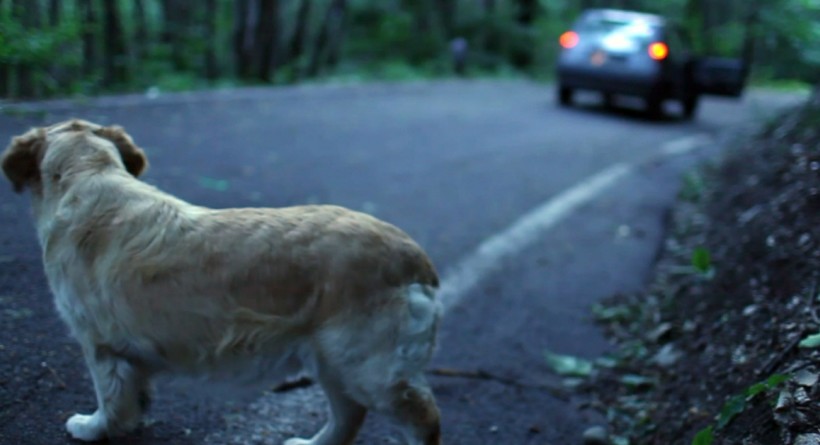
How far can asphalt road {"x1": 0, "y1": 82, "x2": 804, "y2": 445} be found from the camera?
13.2ft

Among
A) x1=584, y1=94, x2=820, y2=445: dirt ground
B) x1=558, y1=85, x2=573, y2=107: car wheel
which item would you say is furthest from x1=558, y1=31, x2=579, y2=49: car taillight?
x1=584, y1=94, x2=820, y2=445: dirt ground

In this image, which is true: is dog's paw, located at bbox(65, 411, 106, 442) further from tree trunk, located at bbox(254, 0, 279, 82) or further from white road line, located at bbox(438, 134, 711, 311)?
tree trunk, located at bbox(254, 0, 279, 82)

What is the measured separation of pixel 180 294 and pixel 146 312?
146mm

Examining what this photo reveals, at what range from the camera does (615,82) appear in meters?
16.7

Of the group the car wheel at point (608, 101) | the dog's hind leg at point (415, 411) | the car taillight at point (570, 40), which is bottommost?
the car wheel at point (608, 101)

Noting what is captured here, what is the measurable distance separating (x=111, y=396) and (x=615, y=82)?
14.6 m

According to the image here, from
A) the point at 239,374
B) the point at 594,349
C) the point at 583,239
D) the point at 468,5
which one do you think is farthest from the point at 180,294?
the point at 468,5

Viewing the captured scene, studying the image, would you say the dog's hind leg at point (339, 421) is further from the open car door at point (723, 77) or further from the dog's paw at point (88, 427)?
the open car door at point (723, 77)

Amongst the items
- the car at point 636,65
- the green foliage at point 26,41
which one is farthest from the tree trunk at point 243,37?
the green foliage at point 26,41

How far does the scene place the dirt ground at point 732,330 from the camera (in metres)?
3.70

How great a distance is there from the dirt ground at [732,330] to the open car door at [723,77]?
8.84 m

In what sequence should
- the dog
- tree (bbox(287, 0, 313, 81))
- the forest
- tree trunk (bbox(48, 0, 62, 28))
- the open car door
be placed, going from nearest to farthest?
the dog
tree trunk (bbox(48, 0, 62, 28))
the forest
the open car door
tree (bbox(287, 0, 313, 81))

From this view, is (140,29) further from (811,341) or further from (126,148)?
(811,341)

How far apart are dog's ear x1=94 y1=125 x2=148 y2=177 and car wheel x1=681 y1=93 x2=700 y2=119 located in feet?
51.3
